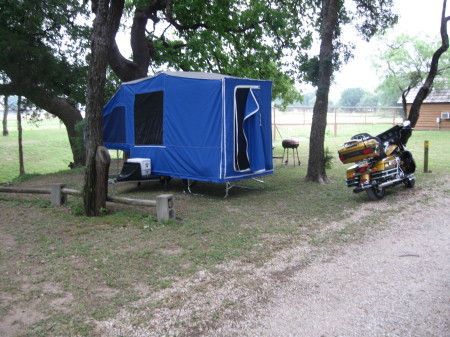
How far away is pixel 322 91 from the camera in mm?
10055

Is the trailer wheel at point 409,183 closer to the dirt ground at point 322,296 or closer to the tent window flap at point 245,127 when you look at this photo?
the tent window flap at point 245,127

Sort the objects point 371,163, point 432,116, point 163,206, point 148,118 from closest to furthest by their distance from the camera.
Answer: point 163,206 → point 371,163 → point 148,118 → point 432,116

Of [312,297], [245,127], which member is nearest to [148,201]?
[245,127]

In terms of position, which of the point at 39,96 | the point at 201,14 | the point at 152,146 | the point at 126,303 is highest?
the point at 201,14

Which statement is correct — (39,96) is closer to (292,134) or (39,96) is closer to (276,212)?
(276,212)

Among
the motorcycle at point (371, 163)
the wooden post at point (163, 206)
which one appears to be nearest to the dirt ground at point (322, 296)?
the wooden post at point (163, 206)

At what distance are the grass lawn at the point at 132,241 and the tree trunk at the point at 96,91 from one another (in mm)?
437

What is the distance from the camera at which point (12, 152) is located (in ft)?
85.4

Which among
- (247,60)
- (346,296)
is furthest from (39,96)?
(346,296)

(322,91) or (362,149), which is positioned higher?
(322,91)

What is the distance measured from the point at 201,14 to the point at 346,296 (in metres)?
12.1

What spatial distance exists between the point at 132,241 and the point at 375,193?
15.8ft

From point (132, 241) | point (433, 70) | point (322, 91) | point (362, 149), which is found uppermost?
point (433, 70)

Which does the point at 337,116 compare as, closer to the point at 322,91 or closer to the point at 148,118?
the point at 322,91
